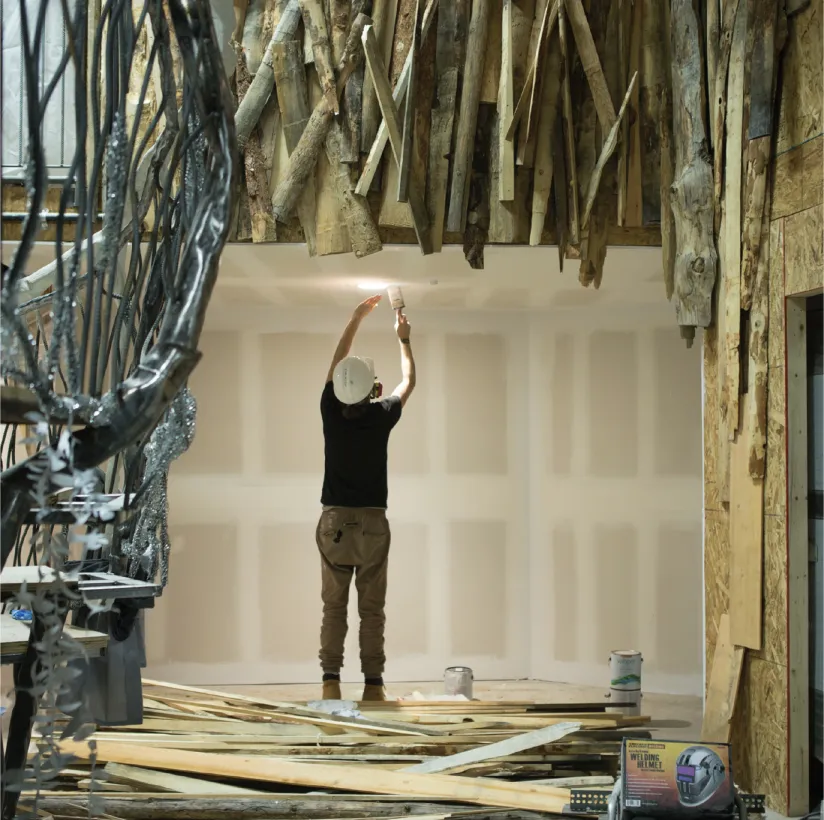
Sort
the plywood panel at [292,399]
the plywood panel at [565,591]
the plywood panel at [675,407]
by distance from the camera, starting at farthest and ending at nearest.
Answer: the plywood panel at [292,399] → the plywood panel at [565,591] → the plywood panel at [675,407]

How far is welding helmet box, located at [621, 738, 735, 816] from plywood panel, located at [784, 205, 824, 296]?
178cm

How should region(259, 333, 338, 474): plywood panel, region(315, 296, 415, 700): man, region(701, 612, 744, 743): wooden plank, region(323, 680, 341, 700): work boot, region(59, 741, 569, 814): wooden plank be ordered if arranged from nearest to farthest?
region(59, 741, 569, 814): wooden plank, region(701, 612, 744, 743): wooden plank, region(323, 680, 341, 700): work boot, region(315, 296, 415, 700): man, region(259, 333, 338, 474): plywood panel

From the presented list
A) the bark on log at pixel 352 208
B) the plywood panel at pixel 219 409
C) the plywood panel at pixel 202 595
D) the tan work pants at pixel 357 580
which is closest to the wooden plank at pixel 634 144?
the bark on log at pixel 352 208

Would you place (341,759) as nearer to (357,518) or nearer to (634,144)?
(357,518)

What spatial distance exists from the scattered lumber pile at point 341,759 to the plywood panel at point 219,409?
6.05ft

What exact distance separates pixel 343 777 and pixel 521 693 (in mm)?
2545

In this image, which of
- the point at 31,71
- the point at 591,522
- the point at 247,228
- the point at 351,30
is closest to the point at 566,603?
the point at 591,522

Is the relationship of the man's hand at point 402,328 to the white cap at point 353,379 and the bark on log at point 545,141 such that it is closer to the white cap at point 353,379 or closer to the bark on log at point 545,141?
the white cap at point 353,379

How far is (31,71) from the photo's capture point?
5.27 feet

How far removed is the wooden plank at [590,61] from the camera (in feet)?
15.5

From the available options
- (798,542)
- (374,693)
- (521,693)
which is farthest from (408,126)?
(521,693)

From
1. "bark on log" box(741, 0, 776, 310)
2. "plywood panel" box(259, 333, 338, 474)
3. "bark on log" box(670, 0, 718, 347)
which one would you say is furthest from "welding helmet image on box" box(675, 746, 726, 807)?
"plywood panel" box(259, 333, 338, 474)

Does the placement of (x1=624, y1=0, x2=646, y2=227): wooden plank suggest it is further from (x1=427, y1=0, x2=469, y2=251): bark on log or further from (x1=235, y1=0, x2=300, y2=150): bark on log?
(x1=235, y1=0, x2=300, y2=150): bark on log

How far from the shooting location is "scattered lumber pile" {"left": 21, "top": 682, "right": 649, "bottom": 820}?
12.8 ft
